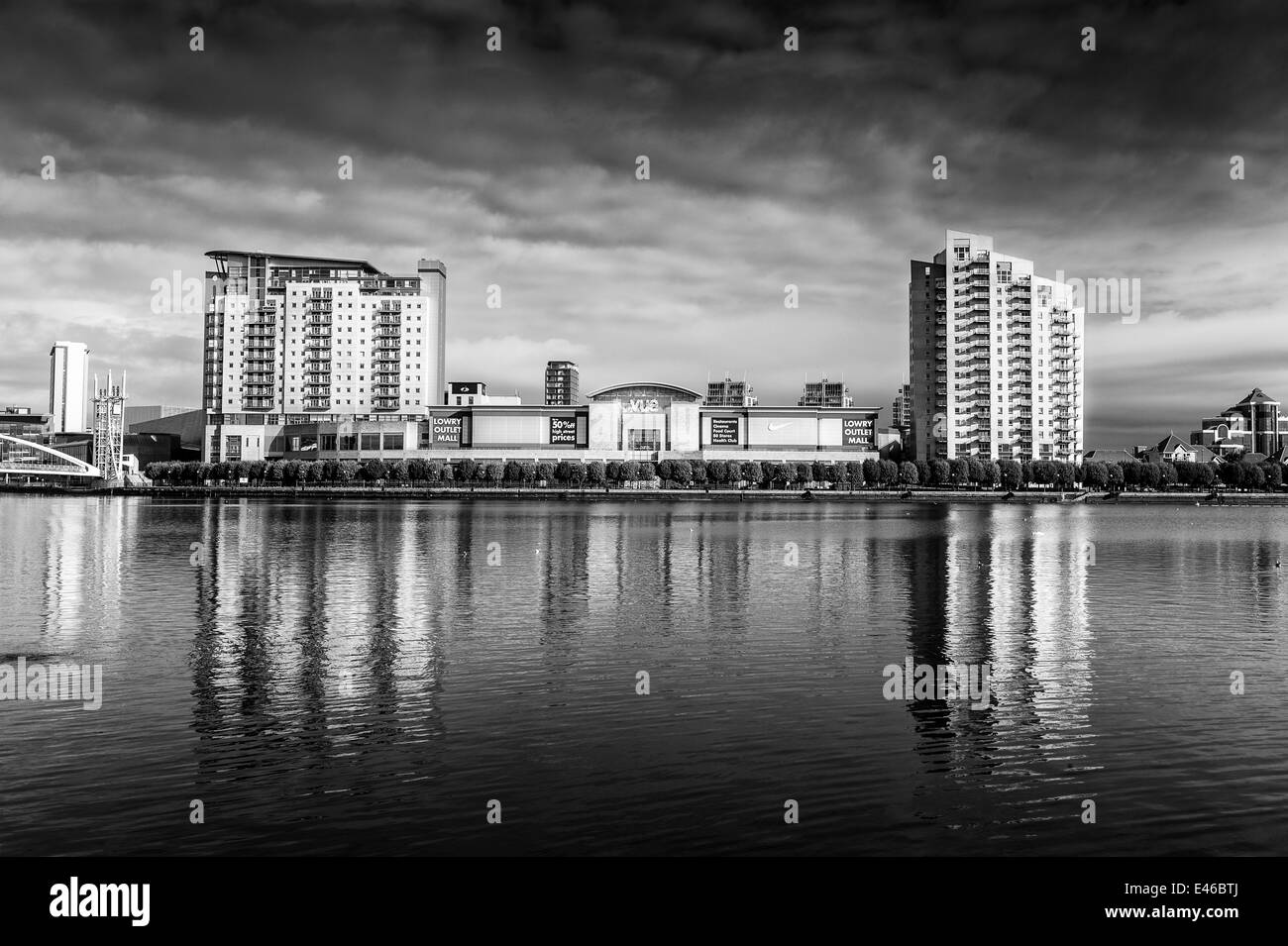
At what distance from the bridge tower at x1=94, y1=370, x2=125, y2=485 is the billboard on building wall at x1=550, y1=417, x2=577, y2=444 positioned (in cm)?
8535

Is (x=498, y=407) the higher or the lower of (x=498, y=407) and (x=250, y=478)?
the higher

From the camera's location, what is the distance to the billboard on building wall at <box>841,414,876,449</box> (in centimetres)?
18088

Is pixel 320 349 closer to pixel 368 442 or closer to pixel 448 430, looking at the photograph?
pixel 368 442

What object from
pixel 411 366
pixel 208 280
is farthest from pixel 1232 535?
pixel 208 280

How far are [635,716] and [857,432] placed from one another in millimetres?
168516

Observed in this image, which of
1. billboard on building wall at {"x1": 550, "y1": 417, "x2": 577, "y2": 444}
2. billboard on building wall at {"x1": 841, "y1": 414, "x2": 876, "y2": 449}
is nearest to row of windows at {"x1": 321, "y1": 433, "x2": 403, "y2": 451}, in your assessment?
billboard on building wall at {"x1": 550, "y1": 417, "x2": 577, "y2": 444}

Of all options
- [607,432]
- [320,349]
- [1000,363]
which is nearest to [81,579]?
[607,432]

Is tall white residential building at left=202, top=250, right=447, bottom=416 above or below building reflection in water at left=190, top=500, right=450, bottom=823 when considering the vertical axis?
above

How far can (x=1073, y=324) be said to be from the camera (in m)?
185

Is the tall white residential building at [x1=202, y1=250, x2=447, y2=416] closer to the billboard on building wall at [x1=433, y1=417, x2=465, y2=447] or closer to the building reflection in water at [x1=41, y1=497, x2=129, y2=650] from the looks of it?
the billboard on building wall at [x1=433, y1=417, x2=465, y2=447]

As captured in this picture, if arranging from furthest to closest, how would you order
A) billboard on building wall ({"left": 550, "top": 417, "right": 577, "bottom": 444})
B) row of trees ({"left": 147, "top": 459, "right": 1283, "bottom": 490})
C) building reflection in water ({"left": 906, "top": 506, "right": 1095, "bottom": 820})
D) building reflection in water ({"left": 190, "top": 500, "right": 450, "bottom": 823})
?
billboard on building wall ({"left": 550, "top": 417, "right": 577, "bottom": 444})
row of trees ({"left": 147, "top": 459, "right": 1283, "bottom": 490})
building reflection in water ({"left": 906, "top": 506, "right": 1095, "bottom": 820})
building reflection in water ({"left": 190, "top": 500, "right": 450, "bottom": 823})

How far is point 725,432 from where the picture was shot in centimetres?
18025
